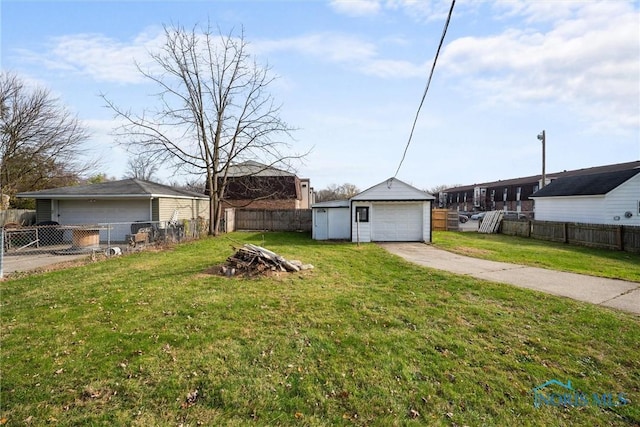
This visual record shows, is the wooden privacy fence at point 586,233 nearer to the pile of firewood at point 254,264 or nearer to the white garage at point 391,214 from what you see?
the white garage at point 391,214

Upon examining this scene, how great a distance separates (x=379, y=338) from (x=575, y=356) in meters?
2.56

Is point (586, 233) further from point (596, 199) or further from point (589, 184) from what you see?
point (589, 184)

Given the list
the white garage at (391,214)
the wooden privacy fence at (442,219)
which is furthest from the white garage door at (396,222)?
the wooden privacy fence at (442,219)

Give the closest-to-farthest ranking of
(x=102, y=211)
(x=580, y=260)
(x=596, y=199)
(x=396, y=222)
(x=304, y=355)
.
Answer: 1. (x=304, y=355)
2. (x=580, y=260)
3. (x=102, y=211)
4. (x=396, y=222)
5. (x=596, y=199)

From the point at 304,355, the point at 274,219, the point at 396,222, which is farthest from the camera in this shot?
the point at 274,219

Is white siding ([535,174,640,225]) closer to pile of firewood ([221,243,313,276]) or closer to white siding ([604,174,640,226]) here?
white siding ([604,174,640,226])

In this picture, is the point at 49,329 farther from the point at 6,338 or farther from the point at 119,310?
the point at 119,310

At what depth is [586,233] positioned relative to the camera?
53.0 ft

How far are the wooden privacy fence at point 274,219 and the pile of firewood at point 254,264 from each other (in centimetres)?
1540

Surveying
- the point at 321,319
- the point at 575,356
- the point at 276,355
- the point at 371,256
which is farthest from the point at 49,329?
the point at 371,256

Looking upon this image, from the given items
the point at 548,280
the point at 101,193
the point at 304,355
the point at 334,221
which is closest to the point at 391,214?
the point at 334,221

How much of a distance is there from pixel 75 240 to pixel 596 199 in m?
27.3

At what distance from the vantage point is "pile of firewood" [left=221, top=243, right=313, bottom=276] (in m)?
8.31

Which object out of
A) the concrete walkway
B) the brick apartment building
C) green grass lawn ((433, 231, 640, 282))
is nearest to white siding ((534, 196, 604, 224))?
green grass lawn ((433, 231, 640, 282))
